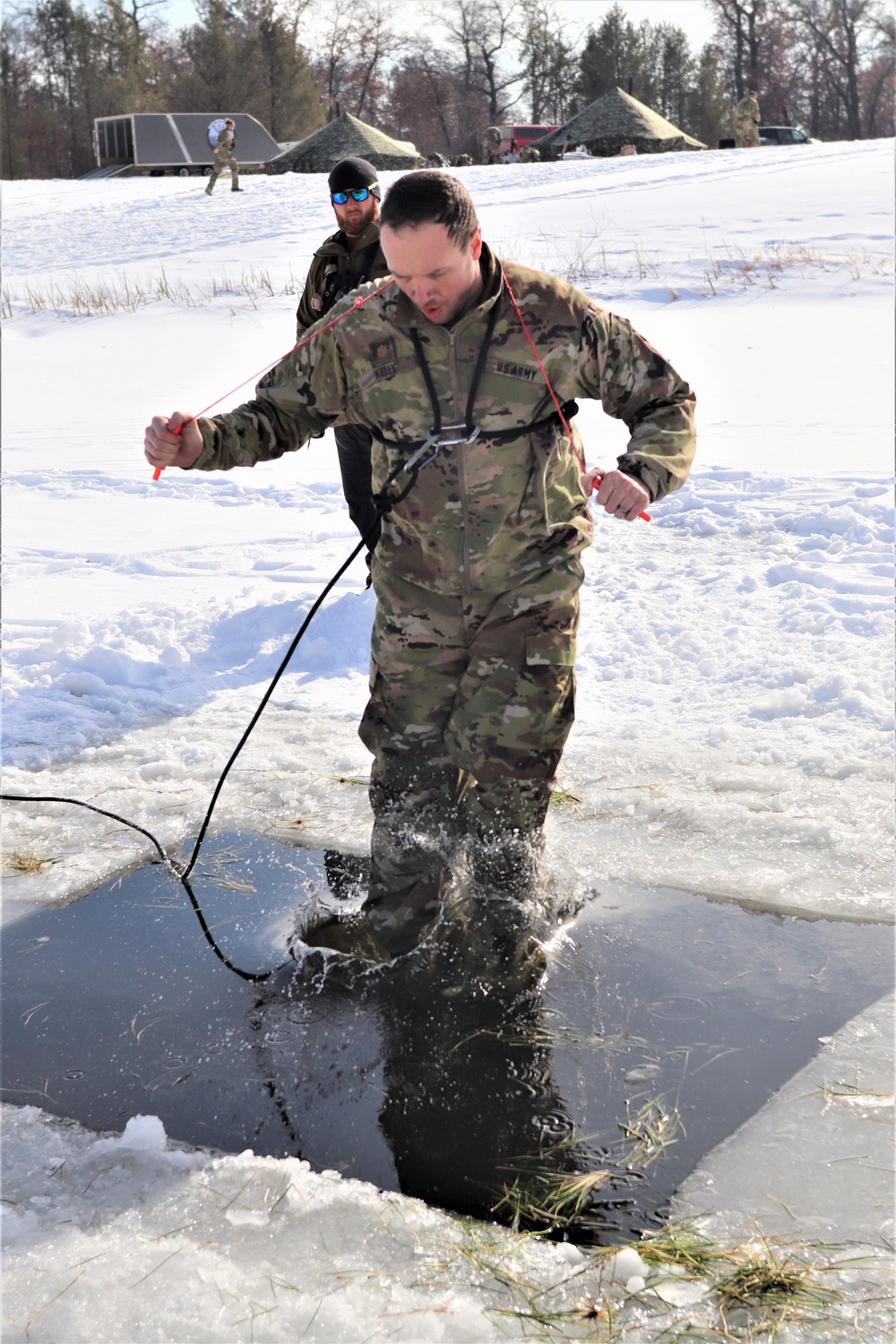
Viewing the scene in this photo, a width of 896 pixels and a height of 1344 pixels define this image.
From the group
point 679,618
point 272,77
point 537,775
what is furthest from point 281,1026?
point 272,77

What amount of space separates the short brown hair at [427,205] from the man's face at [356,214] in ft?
7.22

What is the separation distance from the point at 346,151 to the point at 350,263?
2502 cm

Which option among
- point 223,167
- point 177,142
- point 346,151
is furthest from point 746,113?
point 177,142

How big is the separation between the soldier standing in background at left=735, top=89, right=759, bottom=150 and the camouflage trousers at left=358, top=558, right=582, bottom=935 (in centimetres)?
2913

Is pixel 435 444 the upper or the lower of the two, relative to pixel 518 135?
lower

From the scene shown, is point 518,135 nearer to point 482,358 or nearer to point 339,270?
point 339,270

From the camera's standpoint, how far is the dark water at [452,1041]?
90.2 inches

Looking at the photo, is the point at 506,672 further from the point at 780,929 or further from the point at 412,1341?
the point at 412,1341

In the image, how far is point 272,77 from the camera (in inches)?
1592

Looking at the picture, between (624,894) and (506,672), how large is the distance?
2.66ft

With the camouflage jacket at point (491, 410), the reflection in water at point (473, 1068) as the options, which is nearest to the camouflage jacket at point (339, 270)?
the camouflage jacket at point (491, 410)

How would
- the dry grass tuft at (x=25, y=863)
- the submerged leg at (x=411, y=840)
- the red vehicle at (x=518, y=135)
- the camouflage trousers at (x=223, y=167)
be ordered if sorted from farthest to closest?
1. the red vehicle at (x=518, y=135)
2. the camouflage trousers at (x=223, y=167)
3. the dry grass tuft at (x=25, y=863)
4. the submerged leg at (x=411, y=840)

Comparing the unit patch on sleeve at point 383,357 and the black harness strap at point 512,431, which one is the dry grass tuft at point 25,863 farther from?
the unit patch on sleeve at point 383,357

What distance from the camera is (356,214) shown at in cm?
463
